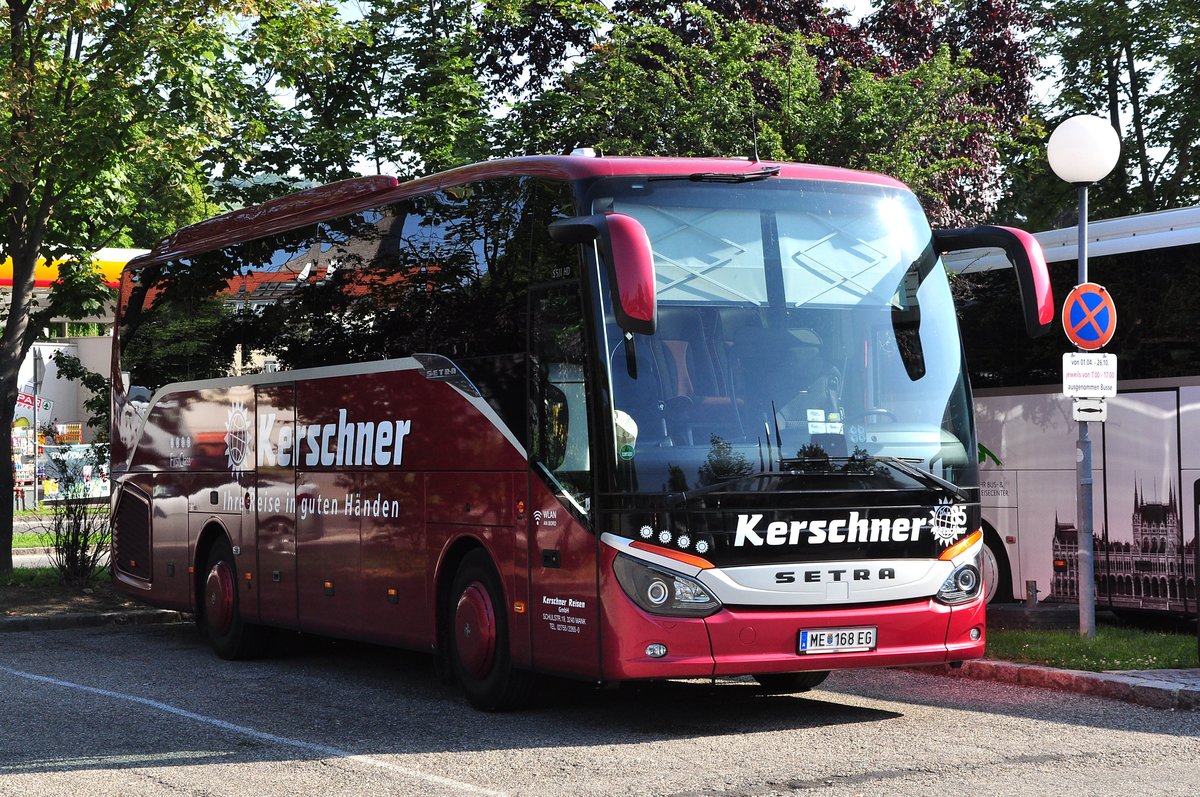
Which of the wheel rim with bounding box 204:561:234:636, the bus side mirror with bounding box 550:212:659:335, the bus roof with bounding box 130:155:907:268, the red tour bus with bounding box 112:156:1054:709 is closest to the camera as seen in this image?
the bus side mirror with bounding box 550:212:659:335

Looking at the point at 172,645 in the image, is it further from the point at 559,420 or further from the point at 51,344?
the point at 51,344

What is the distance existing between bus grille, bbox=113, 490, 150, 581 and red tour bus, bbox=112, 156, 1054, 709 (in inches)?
194

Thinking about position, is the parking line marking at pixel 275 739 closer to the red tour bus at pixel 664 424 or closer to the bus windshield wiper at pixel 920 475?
the red tour bus at pixel 664 424

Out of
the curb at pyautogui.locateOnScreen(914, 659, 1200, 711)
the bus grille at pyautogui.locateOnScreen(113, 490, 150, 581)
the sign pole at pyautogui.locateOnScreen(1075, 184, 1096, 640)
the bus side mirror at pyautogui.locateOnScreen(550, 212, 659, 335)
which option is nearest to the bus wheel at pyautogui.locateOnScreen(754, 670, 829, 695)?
the curb at pyautogui.locateOnScreen(914, 659, 1200, 711)

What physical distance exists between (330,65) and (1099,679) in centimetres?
1138

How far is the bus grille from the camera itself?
16375 mm

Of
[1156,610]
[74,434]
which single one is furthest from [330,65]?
[74,434]

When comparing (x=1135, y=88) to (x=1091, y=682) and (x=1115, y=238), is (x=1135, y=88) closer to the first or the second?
(x=1115, y=238)

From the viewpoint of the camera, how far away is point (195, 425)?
15125 mm

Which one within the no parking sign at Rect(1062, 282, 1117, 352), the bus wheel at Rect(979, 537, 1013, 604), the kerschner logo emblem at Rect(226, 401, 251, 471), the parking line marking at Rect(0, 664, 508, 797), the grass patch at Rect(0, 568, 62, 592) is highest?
the no parking sign at Rect(1062, 282, 1117, 352)

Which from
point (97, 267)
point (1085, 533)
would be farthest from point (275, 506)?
point (97, 267)

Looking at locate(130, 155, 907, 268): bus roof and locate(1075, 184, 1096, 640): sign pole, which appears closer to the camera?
locate(130, 155, 907, 268): bus roof

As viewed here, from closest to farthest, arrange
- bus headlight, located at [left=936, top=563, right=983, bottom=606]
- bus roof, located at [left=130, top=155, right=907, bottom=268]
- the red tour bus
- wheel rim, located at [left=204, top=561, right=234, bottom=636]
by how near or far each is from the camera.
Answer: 1. the red tour bus
2. bus headlight, located at [left=936, top=563, right=983, bottom=606]
3. bus roof, located at [left=130, top=155, right=907, bottom=268]
4. wheel rim, located at [left=204, top=561, right=234, bottom=636]

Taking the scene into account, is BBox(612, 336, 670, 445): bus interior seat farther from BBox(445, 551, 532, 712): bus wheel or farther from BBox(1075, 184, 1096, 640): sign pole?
BBox(1075, 184, 1096, 640): sign pole
